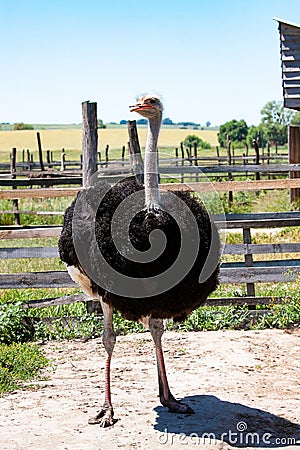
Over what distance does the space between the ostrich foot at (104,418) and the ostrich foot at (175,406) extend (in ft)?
1.28

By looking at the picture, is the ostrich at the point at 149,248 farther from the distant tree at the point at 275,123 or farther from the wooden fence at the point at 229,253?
the distant tree at the point at 275,123

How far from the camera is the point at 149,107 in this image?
4824 millimetres

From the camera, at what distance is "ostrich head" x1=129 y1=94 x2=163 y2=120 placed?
4.82 metres

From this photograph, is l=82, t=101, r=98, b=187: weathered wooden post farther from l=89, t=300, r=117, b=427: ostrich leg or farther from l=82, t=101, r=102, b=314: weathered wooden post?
l=89, t=300, r=117, b=427: ostrich leg

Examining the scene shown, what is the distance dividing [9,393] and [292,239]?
7.77 metres

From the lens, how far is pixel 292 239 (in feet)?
40.5

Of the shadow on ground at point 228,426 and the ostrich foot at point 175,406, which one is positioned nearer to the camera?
the shadow on ground at point 228,426

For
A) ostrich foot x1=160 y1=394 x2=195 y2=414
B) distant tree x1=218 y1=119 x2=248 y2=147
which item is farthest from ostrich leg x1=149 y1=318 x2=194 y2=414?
distant tree x1=218 y1=119 x2=248 y2=147

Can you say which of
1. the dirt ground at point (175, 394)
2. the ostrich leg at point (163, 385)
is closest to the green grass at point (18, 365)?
the dirt ground at point (175, 394)

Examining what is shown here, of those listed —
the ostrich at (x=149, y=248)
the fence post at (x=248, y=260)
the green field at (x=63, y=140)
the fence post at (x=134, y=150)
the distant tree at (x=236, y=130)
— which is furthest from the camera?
the distant tree at (x=236, y=130)

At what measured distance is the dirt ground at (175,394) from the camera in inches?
174

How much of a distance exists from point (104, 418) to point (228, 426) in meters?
0.80

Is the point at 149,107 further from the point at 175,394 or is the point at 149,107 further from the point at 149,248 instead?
the point at 175,394

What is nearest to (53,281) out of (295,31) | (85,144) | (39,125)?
(85,144)
